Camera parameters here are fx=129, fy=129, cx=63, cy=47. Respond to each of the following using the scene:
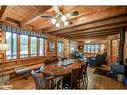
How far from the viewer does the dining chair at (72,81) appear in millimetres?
2904

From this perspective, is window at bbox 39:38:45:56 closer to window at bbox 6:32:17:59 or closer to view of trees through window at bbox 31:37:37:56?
view of trees through window at bbox 31:37:37:56

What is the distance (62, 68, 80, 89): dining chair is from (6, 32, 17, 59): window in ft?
8.19

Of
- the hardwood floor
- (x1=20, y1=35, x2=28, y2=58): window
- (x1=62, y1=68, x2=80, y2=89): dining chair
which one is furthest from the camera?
(x1=20, y1=35, x2=28, y2=58): window

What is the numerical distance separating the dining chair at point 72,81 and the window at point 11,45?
2.50 meters

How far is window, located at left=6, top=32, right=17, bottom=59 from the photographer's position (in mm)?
4740

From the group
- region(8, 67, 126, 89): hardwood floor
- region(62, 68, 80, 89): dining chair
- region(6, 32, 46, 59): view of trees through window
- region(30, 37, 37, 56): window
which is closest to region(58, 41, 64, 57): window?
region(6, 32, 46, 59): view of trees through window

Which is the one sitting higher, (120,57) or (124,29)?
(124,29)

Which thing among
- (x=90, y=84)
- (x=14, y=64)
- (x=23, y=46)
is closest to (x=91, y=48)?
(x=23, y=46)

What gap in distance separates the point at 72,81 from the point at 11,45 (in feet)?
10.0

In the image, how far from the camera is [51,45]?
7602 millimetres

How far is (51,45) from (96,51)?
8.57 metres
